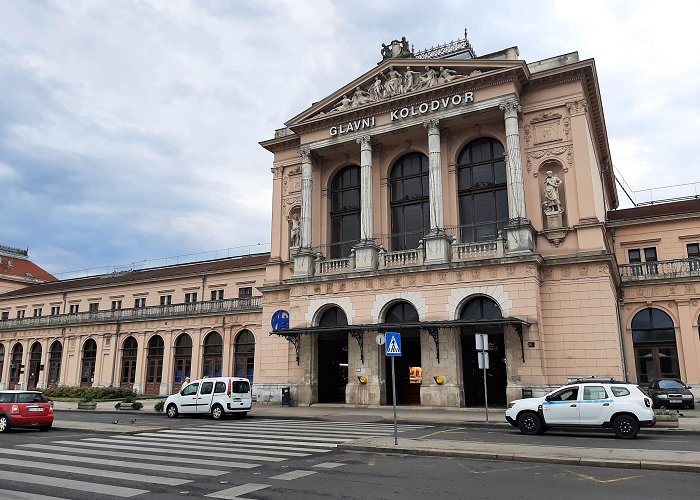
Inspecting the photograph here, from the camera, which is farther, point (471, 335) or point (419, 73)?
point (419, 73)

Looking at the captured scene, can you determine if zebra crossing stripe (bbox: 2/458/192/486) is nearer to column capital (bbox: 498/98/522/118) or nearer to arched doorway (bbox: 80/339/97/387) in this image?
column capital (bbox: 498/98/522/118)

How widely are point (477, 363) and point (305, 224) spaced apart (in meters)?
13.3

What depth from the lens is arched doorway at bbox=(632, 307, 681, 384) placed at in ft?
114

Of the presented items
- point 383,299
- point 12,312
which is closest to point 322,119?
point 383,299

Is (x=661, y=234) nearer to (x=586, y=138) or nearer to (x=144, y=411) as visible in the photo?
(x=586, y=138)

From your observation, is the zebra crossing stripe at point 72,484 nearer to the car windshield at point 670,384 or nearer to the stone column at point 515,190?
the stone column at point 515,190

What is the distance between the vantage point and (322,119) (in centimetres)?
3497

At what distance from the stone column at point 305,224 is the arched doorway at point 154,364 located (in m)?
23.1

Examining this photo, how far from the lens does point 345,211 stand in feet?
119

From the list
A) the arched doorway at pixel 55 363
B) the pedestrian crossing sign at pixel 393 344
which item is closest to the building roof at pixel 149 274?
the arched doorway at pixel 55 363

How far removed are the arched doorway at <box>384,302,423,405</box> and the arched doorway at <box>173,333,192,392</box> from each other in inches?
944

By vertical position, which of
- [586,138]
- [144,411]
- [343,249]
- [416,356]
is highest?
[586,138]

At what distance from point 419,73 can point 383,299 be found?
44.6ft

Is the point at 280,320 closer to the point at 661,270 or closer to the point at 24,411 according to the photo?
the point at 24,411
